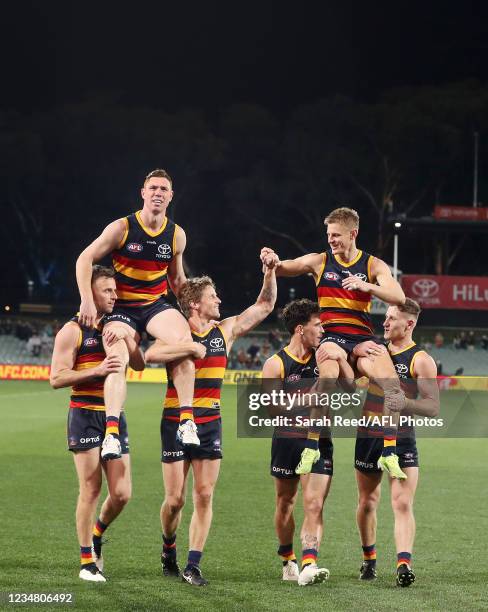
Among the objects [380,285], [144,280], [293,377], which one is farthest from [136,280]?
[380,285]

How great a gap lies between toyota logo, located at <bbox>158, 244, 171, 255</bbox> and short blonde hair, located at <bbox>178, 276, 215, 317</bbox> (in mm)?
351

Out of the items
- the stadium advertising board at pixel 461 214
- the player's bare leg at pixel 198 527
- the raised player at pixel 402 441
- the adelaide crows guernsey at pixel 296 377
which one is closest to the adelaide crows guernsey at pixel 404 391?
the raised player at pixel 402 441

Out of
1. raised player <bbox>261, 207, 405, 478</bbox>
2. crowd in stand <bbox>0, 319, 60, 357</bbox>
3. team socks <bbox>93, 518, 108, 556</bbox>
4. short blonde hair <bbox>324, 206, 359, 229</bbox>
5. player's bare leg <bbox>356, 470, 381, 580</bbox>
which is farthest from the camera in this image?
crowd in stand <bbox>0, 319, 60, 357</bbox>

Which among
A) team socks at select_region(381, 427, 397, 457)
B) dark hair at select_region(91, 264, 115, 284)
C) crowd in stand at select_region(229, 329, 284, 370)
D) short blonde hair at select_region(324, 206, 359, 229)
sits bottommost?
team socks at select_region(381, 427, 397, 457)

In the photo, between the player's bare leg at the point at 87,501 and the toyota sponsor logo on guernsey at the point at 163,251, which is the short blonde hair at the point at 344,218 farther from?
the player's bare leg at the point at 87,501

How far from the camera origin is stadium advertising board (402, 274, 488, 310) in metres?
46.5

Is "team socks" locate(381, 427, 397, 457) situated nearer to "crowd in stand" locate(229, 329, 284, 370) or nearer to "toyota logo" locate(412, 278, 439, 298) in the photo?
"crowd in stand" locate(229, 329, 284, 370)

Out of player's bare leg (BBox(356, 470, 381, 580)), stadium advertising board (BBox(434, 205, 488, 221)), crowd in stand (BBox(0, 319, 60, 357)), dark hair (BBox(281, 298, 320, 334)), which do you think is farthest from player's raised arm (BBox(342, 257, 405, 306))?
stadium advertising board (BBox(434, 205, 488, 221))

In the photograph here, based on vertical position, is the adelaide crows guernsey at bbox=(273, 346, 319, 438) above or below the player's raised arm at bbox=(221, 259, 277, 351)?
below

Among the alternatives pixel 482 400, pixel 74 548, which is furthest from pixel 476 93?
pixel 74 548

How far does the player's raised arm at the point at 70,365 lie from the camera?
29.9 feet

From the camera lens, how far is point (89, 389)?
9.59 m

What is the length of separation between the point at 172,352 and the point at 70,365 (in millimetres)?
1028

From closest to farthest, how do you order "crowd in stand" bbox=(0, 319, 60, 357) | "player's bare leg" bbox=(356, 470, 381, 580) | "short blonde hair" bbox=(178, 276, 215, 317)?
"short blonde hair" bbox=(178, 276, 215, 317)
"player's bare leg" bbox=(356, 470, 381, 580)
"crowd in stand" bbox=(0, 319, 60, 357)
